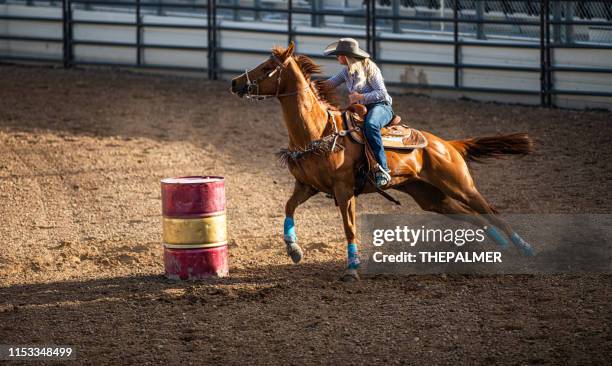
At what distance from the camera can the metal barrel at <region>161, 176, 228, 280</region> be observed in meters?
8.70

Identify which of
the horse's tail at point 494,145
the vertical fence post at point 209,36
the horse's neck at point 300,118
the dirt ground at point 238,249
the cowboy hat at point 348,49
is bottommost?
the dirt ground at point 238,249

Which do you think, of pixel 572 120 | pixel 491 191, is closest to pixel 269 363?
pixel 491 191

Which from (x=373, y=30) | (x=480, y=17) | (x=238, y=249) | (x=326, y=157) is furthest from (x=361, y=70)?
(x=373, y=30)

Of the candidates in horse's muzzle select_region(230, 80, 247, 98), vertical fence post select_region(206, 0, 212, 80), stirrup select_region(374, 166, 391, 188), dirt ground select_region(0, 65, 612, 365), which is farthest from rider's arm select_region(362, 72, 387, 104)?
vertical fence post select_region(206, 0, 212, 80)

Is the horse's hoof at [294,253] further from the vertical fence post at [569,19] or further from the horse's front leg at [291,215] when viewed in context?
the vertical fence post at [569,19]

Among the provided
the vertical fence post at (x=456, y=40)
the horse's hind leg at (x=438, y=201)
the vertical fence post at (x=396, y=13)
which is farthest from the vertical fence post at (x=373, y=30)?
the horse's hind leg at (x=438, y=201)

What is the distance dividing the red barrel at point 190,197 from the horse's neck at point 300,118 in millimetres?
834

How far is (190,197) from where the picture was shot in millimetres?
8703

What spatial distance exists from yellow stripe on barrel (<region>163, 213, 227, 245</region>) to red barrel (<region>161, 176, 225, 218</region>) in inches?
2.3

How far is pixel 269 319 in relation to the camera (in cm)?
773

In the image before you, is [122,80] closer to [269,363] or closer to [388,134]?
[388,134]

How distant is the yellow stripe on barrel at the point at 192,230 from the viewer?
8742 millimetres

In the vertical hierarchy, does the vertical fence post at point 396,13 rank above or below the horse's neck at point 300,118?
above

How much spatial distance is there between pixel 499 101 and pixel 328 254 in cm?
753
